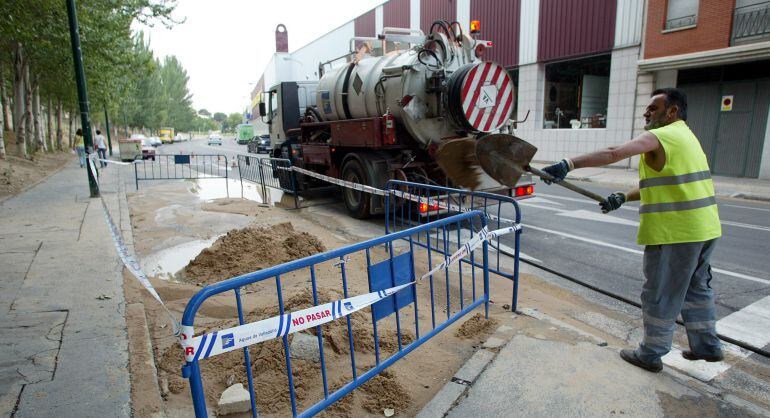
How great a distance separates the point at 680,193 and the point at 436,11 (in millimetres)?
25304

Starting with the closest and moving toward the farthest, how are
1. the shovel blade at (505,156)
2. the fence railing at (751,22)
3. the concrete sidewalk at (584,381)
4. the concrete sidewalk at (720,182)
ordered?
the concrete sidewalk at (584,381), the shovel blade at (505,156), the concrete sidewalk at (720,182), the fence railing at (751,22)

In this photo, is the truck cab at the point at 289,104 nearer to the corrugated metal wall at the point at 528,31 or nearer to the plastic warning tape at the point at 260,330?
the plastic warning tape at the point at 260,330

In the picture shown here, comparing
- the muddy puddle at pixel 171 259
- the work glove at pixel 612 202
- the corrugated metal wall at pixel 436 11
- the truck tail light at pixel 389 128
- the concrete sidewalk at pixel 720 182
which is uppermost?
the corrugated metal wall at pixel 436 11

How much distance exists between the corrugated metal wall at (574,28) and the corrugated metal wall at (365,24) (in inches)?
611

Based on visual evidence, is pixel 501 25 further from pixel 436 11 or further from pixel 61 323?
pixel 61 323

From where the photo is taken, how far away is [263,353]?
3.17 m

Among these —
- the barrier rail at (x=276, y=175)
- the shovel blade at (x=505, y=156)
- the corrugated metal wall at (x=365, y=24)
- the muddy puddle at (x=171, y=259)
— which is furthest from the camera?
the corrugated metal wall at (x=365, y=24)

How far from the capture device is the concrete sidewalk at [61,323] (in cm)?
275

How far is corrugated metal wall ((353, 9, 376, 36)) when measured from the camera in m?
32.2

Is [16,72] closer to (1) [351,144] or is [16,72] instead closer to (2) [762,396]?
(1) [351,144]

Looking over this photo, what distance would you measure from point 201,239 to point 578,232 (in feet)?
20.1

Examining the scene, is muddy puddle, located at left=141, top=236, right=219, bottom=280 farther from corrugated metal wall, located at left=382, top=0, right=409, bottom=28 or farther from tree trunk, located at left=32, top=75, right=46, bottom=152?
corrugated metal wall, located at left=382, top=0, right=409, bottom=28

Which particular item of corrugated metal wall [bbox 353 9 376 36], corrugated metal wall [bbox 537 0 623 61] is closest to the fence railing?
corrugated metal wall [bbox 537 0 623 61]

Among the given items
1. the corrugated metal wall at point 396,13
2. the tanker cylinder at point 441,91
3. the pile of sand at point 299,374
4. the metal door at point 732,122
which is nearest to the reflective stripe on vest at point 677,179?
the pile of sand at point 299,374
